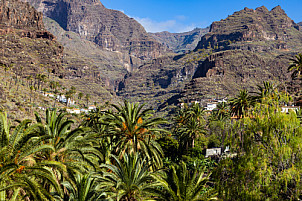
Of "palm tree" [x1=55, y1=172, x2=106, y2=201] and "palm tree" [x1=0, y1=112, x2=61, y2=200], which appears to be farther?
"palm tree" [x1=55, y1=172, x2=106, y2=201]

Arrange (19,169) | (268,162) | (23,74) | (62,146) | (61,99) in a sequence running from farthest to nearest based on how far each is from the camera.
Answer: (23,74) → (61,99) → (62,146) → (268,162) → (19,169)

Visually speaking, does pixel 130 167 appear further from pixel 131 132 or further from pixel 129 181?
pixel 131 132

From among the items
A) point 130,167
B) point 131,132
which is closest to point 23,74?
point 131,132

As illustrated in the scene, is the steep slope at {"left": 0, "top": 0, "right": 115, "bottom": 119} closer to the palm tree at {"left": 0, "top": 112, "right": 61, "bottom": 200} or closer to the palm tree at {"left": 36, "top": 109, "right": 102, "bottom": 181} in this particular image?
the palm tree at {"left": 36, "top": 109, "right": 102, "bottom": 181}

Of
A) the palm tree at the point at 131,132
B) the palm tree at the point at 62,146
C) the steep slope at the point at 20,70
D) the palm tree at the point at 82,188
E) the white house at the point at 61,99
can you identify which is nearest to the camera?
the palm tree at the point at 82,188

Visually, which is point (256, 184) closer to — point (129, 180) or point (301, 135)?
point (301, 135)

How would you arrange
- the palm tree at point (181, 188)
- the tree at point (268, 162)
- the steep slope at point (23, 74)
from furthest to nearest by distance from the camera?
the steep slope at point (23, 74)
the palm tree at point (181, 188)
the tree at point (268, 162)

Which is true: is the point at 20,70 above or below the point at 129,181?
above

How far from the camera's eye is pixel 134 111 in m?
21.1

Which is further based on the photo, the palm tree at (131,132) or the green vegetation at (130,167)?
the palm tree at (131,132)

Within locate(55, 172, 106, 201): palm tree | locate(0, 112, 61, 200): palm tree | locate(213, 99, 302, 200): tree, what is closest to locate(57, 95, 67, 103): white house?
locate(55, 172, 106, 201): palm tree

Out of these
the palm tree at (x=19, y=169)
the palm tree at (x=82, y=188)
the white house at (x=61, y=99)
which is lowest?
the palm tree at (x=82, y=188)

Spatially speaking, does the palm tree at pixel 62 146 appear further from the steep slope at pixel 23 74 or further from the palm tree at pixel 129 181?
the steep slope at pixel 23 74

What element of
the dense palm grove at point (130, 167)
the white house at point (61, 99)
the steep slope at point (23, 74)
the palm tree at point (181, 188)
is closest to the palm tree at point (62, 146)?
the dense palm grove at point (130, 167)
